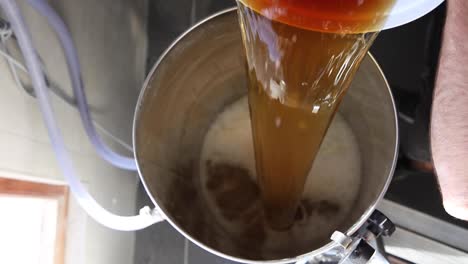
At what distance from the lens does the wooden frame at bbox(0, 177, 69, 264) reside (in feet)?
2.02

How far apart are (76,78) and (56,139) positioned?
10 centimetres

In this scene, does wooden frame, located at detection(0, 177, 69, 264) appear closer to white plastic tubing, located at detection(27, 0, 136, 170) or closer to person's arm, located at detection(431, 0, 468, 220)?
white plastic tubing, located at detection(27, 0, 136, 170)

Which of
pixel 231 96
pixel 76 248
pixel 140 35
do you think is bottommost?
pixel 76 248

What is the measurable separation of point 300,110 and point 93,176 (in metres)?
0.34

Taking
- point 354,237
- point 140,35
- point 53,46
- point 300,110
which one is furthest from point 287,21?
point 140,35

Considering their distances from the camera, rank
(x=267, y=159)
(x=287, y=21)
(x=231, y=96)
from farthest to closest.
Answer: (x=231, y=96)
(x=267, y=159)
(x=287, y=21)

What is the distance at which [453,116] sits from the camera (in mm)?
543

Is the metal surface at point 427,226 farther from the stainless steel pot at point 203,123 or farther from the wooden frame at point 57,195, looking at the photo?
the wooden frame at point 57,195

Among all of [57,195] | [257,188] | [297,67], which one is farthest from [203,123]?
[297,67]

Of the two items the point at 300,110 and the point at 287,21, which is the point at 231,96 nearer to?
the point at 300,110

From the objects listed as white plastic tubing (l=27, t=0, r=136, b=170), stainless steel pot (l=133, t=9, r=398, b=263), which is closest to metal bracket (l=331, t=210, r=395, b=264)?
stainless steel pot (l=133, t=9, r=398, b=263)

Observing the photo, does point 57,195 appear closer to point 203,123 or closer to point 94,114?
point 94,114

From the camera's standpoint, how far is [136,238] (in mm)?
905

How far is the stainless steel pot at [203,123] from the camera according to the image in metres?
0.68
